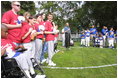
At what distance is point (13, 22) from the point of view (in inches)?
195

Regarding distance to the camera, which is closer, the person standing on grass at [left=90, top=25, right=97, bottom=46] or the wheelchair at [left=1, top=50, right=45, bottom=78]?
the wheelchair at [left=1, top=50, right=45, bottom=78]

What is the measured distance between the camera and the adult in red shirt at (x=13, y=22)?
4.84m

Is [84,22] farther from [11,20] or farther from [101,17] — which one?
[11,20]

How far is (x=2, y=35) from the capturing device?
4.20m

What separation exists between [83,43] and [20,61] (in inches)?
548

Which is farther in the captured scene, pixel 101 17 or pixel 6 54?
pixel 101 17

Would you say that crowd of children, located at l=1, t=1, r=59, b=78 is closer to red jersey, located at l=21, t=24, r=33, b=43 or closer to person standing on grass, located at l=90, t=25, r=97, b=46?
red jersey, located at l=21, t=24, r=33, b=43

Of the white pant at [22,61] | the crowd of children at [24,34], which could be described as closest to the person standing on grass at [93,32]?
the crowd of children at [24,34]

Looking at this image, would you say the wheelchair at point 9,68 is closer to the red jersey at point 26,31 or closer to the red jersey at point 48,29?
the red jersey at point 26,31

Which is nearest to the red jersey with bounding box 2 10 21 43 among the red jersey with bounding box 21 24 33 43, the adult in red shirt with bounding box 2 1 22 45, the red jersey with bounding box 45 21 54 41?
the adult in red shirt with bounding box 2 1 22 45

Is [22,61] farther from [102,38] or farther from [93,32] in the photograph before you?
[93,32]

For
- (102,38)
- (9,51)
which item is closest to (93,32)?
(102,38)

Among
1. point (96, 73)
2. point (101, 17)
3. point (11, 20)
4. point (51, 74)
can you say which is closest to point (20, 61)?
point (11, 20)

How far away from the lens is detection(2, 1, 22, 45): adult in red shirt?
4840 mm
